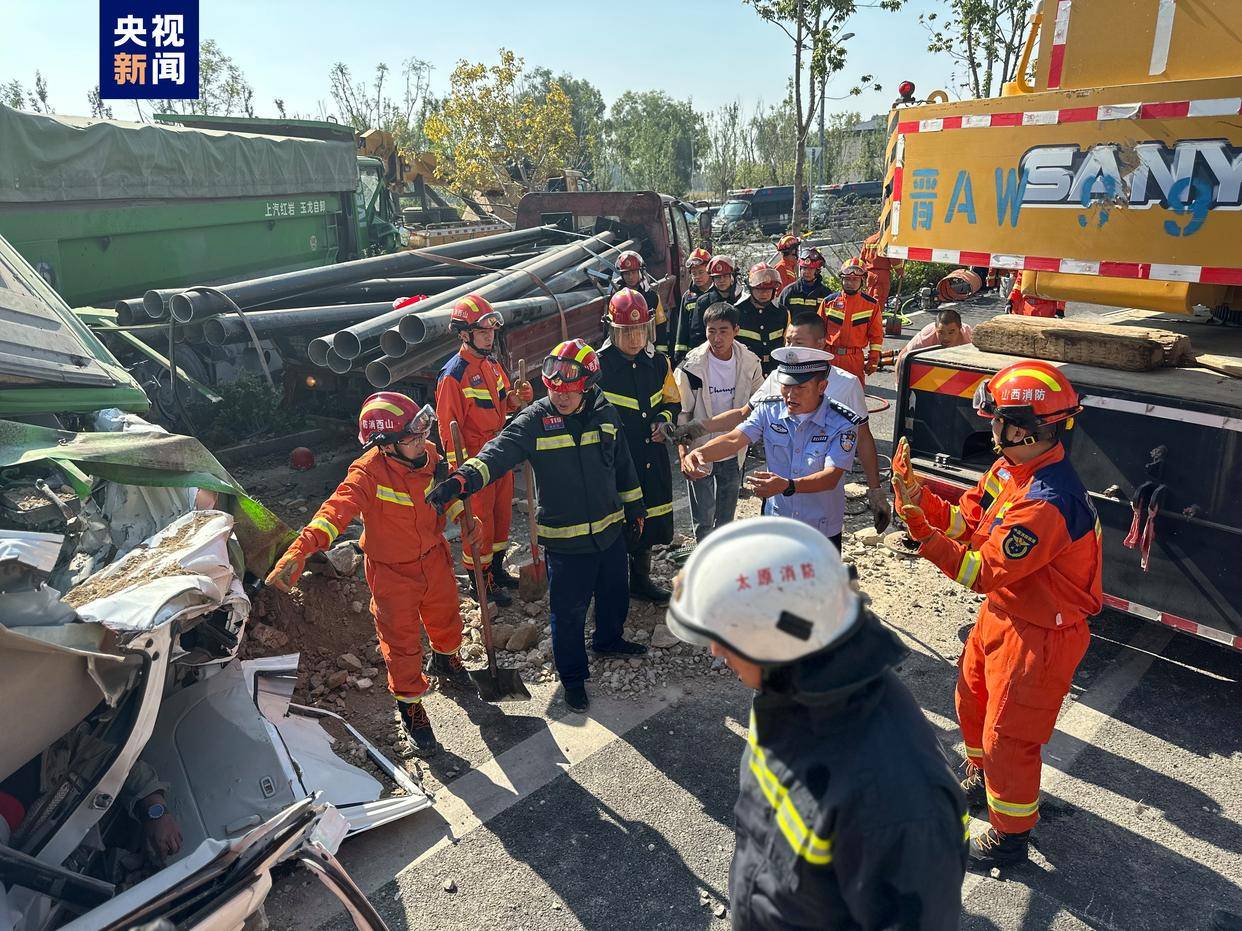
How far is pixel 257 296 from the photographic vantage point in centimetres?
758

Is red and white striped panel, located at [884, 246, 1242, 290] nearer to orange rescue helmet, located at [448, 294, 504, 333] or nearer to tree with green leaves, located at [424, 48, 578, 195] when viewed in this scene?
orange rescue helmet, located at [448, 294, 504, 333]

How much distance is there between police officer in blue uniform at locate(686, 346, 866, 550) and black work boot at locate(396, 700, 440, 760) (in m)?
1.84


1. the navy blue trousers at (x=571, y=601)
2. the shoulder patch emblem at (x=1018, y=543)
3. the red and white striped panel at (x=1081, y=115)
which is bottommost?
the navy blue trousers at (x=571, y=601)

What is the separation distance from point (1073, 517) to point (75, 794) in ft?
11.2

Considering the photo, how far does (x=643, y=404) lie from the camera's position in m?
5.43

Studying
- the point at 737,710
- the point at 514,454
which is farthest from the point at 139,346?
the point at 737,710

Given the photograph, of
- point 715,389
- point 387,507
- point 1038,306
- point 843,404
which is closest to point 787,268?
point 1038,306

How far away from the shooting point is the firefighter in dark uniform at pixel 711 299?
727 centimetres

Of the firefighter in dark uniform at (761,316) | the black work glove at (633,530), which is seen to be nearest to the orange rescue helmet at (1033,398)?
the black work glove at (633,530)

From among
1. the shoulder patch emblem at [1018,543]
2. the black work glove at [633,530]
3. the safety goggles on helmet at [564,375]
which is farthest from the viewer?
the black work glove at [633,530]

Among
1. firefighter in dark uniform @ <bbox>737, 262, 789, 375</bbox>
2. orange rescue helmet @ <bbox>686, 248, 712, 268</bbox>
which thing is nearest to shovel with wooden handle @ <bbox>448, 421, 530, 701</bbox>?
firefighter in dark uniform @ <bbox>737, 262, 789, 375</bbox>

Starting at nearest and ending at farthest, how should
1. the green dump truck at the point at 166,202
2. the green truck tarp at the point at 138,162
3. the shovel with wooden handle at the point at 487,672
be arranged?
the shovel with wooden handle at the point at 487,672
the green truck tarp at the point at 138,162
the green dump truck at the point at 166,202

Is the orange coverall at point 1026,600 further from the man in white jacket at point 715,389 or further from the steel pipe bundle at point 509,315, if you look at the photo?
the steel pipe bundle at point 509,315

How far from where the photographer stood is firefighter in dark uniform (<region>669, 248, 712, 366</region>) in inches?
289
